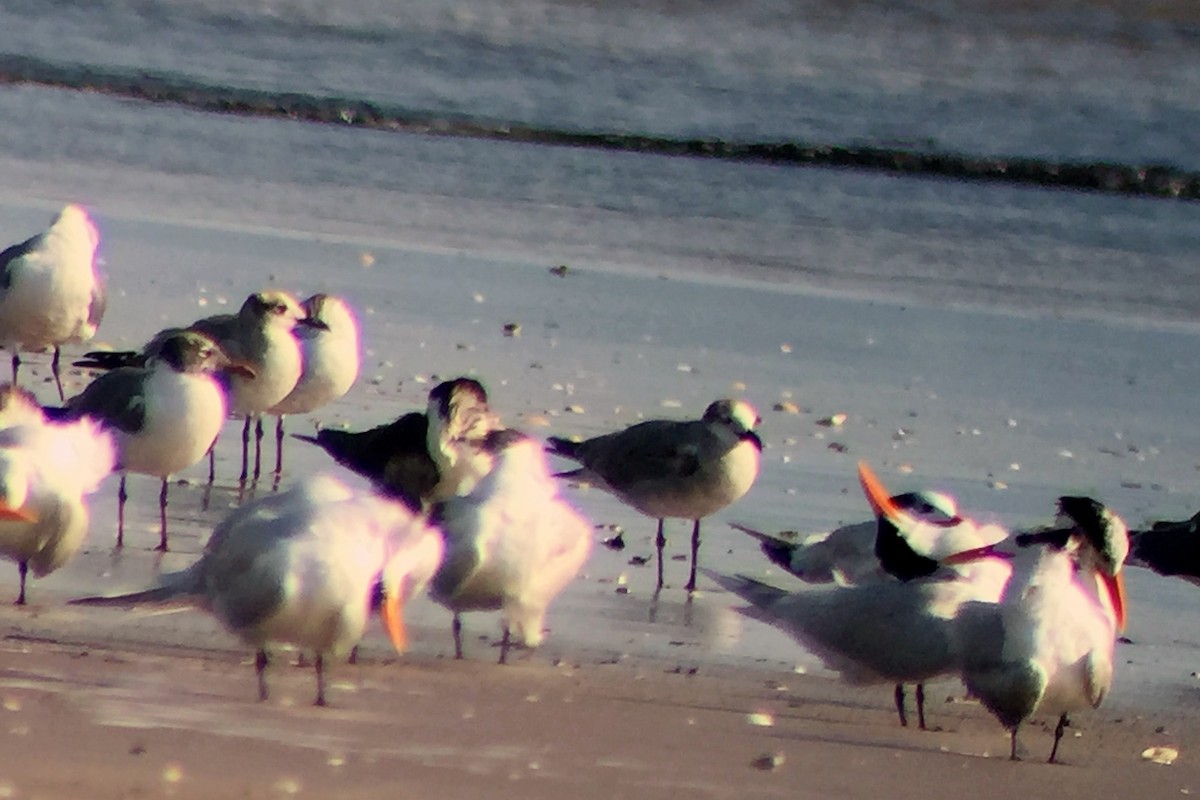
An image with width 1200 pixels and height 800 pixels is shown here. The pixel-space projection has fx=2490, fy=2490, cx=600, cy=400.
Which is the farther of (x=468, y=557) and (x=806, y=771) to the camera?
(x=468, y=557)

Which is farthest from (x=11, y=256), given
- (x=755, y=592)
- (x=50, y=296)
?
(x=755, y=592)

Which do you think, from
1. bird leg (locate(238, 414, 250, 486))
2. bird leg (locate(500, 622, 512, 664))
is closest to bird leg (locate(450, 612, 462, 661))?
bird leg (locate(500, 622, 512, 664))

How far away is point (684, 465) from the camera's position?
7492 millimetres

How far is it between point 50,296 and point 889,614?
4.35 m

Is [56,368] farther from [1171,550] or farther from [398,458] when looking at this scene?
[1171,550]

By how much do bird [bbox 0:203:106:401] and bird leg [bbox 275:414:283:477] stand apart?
2.96 ft

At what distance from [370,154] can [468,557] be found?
9968mm

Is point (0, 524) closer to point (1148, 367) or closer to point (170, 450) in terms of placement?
point (170, 450)

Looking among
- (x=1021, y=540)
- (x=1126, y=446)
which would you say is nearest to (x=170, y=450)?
(x=1021, y=540)

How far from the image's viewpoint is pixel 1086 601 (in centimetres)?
607

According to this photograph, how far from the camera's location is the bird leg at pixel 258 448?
27.0 feet

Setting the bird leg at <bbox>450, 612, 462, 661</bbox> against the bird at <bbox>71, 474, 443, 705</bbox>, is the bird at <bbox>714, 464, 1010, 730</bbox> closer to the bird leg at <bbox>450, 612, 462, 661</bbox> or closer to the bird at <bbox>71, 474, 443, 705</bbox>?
the bird leg at <bbox>450, 612, 462, 661</bbox>

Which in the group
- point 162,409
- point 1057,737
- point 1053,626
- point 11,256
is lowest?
point 1057,737

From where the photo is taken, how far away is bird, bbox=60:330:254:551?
7.30 m
